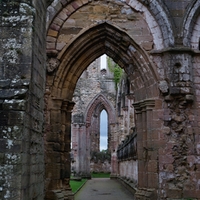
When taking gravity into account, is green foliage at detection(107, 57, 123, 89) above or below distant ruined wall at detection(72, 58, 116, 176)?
above

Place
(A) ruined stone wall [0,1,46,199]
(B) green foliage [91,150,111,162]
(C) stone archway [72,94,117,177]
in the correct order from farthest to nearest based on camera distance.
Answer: (B) green foliage [91,150,111,162] < (C) stone archway [72,94,117,177] < (A) ruined stone wall [0,1,46,199]

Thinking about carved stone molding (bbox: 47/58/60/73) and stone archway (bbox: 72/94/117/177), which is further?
stone archway (bbox: 72/94/117/177)

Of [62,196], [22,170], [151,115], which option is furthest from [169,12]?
[22,170]

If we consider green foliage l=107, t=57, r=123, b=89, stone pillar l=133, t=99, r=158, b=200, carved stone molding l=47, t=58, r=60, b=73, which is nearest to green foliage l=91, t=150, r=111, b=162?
green foliage l=107, t=57, r=123, b=89

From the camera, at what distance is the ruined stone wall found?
2.74 metres

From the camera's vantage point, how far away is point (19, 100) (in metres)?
2.86

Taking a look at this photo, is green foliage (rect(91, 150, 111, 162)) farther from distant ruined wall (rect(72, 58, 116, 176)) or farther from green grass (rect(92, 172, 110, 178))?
green grass (rect(92, 172, 110, 178))

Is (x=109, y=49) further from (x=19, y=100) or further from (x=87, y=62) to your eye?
(x=19, y=100)

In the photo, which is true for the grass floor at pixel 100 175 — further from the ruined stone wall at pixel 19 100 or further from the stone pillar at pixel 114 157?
the ruined stone wall at pixel 19 100

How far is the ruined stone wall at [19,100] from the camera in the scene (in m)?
2.74

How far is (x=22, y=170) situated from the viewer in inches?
109

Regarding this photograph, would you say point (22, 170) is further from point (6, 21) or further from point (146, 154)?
point (146, 154)

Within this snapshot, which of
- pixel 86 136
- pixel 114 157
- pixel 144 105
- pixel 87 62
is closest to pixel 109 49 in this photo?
pixel 87 62

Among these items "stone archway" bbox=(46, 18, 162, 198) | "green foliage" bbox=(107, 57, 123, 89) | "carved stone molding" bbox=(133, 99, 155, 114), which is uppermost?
"green foliage" bbox=(107, 57, 123, 89)
